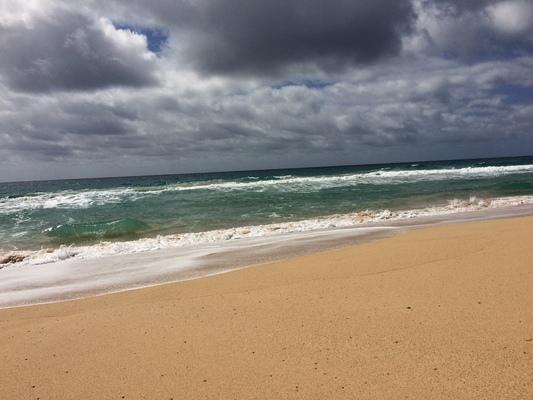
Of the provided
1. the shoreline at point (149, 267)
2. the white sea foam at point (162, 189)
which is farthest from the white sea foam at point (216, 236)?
the white sea foam at point (162, 189)

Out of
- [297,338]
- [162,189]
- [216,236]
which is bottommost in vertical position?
[216,236]

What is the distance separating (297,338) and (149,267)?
5390mm

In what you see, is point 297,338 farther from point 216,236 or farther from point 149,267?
point 216,236

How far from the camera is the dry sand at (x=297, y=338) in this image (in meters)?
2.84

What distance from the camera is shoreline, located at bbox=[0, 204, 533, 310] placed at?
668cm

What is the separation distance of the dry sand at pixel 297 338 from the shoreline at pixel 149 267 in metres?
0.86

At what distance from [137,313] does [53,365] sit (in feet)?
4.15

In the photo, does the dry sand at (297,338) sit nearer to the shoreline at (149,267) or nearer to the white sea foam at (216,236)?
the shoreline at (149,267)

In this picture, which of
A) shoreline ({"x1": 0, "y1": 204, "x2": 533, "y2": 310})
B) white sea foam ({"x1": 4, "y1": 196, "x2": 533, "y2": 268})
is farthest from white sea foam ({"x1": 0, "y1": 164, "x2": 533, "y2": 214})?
shoreline ({"x1": 0, "y1": 204, "x2": 533, "y2": 310})

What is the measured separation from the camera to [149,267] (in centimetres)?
816

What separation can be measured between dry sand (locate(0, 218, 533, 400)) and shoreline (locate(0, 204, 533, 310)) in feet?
2.83

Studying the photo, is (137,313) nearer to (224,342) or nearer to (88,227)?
(224,342)

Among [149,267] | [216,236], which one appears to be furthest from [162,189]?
[149,267]

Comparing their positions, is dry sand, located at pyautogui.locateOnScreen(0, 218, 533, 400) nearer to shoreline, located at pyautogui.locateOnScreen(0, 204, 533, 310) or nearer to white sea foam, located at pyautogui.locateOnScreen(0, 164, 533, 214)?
shoreline, located at pyautogui.locateOnScreen(0, 204, 533, 310)
